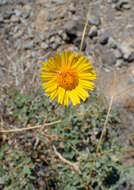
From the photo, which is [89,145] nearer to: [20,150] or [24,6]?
[20,150]

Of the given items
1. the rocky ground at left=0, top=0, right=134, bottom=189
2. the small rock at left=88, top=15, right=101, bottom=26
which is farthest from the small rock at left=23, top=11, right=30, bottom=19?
the small rock at left=88, top=15, right=101, bottom=26

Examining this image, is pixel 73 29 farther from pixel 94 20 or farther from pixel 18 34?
pixel 18 34

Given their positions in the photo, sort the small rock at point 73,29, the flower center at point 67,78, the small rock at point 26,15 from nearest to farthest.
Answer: the flower center at point 67,78, the small rock at point 73,29, the small rock at point 26,15

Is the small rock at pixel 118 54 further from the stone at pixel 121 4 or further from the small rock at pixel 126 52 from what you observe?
the stone at pixel 121 4

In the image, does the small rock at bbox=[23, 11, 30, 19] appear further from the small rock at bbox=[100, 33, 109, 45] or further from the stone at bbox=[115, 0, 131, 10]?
the stone at bbox=[115, 0, 131, 10]

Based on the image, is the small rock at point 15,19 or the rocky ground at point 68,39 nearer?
the rocky ground at point 68,39

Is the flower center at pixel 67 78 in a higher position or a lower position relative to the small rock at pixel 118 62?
higher

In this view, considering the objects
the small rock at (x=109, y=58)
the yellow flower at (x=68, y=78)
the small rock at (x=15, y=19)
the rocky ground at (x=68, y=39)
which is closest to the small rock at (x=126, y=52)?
the rocky ground at (x=68, y=39)
